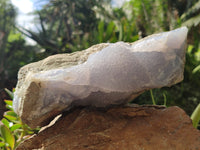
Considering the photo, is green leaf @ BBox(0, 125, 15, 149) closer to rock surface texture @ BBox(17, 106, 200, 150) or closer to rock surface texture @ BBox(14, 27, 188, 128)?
rock surface texture @ BBox(17, 106, 200, 150)

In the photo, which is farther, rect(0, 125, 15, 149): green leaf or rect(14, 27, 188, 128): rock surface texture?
rect(0, 125, 15, 149): green leaf

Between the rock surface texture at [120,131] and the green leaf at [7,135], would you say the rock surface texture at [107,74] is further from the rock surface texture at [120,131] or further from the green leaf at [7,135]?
the green leaf at [7,135]

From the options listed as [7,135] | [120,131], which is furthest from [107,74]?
[7,135]

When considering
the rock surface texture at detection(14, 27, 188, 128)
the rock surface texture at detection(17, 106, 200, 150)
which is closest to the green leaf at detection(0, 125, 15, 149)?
the rock surface texture at detection(17, 106, 200, 150)

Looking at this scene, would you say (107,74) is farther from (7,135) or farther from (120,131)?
(7,135)

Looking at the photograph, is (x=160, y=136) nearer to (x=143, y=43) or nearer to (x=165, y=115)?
(x=165, y=115)

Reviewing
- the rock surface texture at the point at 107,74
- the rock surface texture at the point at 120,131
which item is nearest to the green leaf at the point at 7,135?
the rock surface texture at the point at 120,131
